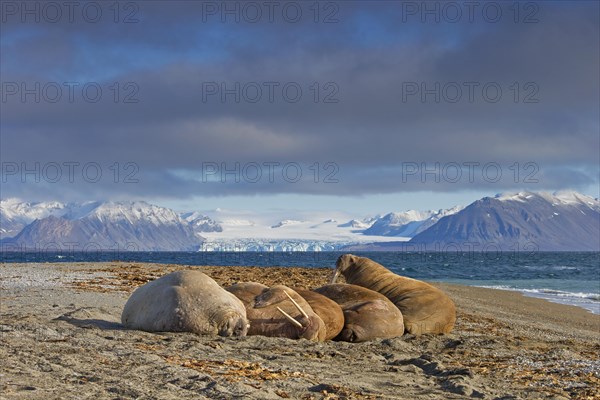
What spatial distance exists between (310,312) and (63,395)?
21.7 ft

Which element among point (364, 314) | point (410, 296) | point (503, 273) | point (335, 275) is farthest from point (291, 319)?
point (503, 273)

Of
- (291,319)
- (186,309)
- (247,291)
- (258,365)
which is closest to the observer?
(258,365)

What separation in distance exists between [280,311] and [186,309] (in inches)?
64.1

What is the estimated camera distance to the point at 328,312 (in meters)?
13.3

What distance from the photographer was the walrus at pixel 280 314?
12562 mm

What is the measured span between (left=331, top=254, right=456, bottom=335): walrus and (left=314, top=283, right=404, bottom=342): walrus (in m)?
0.69

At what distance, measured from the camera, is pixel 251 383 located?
7910 millimetres

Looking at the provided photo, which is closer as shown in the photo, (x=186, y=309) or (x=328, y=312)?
(x=186, y=309)

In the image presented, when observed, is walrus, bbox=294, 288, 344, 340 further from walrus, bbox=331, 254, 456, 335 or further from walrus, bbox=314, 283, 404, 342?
walrus, bbox=331, 254, 456, 335

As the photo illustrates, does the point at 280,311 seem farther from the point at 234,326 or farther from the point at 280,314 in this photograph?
the point at 234,326

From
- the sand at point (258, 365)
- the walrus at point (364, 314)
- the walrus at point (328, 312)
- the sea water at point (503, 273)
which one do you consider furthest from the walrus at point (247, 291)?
the sea water at point (503, 273)

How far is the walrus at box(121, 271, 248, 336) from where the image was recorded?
1197 cm

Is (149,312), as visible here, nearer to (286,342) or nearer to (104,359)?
(286,342)

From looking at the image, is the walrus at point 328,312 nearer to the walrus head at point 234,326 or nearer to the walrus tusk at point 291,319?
the walrus tusk at point 291,319
